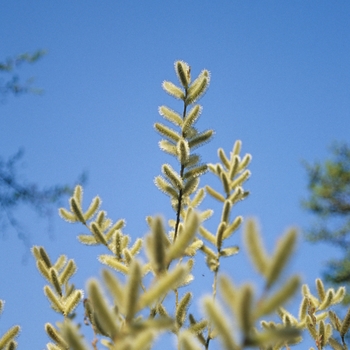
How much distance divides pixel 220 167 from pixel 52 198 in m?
5.01

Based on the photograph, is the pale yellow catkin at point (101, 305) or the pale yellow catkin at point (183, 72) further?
the pale yellow catkin at point (183, 72)

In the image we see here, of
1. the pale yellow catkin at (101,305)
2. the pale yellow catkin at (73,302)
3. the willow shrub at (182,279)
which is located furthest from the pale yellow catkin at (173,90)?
the pale yellow catkin at (101,305)

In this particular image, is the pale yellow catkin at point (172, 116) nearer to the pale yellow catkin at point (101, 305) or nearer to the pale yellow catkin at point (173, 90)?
the pale yellow catkin at point (173, 90)

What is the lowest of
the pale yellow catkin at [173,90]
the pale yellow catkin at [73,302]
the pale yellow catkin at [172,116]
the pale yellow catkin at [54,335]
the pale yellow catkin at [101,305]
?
the pale yellow catkin at [101,305]

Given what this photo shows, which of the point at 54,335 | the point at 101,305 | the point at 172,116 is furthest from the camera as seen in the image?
the point at 172,116

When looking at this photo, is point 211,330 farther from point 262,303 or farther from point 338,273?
point 338,273

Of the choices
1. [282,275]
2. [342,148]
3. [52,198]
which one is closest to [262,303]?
[282,275]

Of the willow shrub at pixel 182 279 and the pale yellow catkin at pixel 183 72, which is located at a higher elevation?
the pale yellow catkin at pixel 183 72

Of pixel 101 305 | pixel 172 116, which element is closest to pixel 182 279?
pixel 101 305

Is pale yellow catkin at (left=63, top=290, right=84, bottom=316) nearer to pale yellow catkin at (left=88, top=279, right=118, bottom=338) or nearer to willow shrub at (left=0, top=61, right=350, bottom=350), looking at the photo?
willow shrub at (left=0, top=61, right=350, bottom=350)

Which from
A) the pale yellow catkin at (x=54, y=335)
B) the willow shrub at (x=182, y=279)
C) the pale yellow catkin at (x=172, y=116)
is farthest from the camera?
the pale yellow catkin at (x=172, y=116)

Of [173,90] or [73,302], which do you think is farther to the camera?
[173,90]

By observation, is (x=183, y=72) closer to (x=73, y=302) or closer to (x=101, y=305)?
(x=73, y=302)

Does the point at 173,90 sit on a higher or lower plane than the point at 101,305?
higher
